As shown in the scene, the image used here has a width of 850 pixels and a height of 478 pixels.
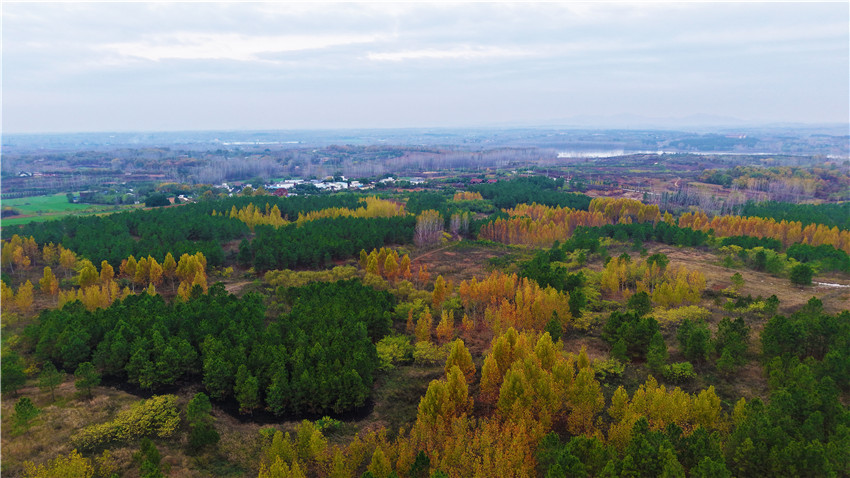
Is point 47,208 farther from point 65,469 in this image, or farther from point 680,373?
point 680,373

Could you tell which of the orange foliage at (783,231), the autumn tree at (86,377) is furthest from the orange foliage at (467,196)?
the autumn tree at (86,377)

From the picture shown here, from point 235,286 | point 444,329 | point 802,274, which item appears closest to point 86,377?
point 235,286

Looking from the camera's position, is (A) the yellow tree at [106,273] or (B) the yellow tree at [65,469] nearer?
(B) the yellow tree at [65,469]

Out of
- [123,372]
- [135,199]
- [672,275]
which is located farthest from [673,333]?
[135,199]

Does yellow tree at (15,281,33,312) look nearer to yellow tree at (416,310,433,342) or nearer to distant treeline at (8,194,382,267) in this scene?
distant treeline at (8,194,382,267)

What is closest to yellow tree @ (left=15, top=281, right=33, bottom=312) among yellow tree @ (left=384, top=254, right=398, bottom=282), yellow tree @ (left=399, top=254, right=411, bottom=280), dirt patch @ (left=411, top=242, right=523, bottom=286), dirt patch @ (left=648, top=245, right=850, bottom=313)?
yellow tree @ (left=384, top=254, right=398, bottom=282)

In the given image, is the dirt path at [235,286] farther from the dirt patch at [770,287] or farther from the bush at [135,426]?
the dirt patch at [770,287]
